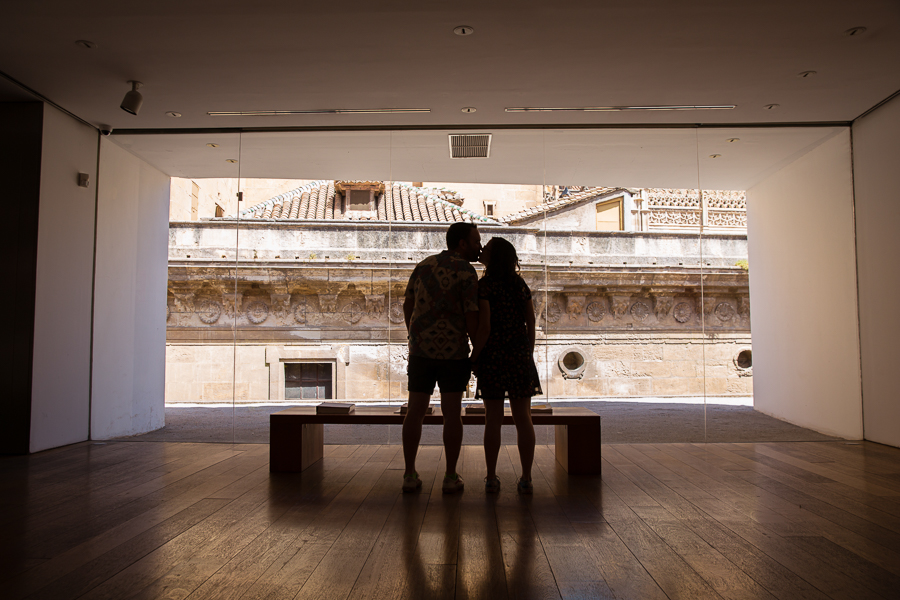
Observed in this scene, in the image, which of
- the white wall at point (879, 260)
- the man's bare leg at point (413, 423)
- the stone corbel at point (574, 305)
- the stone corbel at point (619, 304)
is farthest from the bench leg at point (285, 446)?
the stone corbel at point (619, 304)

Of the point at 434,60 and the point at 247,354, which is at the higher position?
the point at 434,60

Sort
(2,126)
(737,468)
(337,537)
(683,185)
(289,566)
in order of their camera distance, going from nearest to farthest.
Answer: (289,566) → (337,537) → (737,468) → (2,126) → (683,185)

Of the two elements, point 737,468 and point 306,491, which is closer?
point 306,491

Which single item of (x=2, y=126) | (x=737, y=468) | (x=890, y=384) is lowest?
(x=737, y=468)

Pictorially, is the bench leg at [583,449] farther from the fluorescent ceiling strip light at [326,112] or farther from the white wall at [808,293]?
the white wall at [808,293]

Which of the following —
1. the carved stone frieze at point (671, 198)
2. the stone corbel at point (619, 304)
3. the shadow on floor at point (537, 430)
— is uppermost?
the carved stone frieze at point (671, 198)

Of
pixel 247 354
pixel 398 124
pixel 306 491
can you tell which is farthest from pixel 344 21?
pixel 247 354

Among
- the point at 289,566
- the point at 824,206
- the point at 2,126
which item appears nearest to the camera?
the point at 289,566

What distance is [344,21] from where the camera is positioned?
3.24 metres

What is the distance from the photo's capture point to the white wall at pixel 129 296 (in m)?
5.01

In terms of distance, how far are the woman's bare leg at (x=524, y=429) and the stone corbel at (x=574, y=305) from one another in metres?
4.89

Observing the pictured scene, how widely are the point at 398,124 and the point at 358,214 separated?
5.95 ft

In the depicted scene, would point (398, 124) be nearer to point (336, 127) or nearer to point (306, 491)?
point (336, 127)

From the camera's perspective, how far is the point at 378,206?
643 cm
